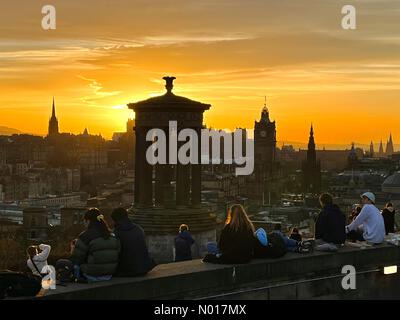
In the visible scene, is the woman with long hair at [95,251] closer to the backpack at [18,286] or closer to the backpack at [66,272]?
the backpack at [66,272]

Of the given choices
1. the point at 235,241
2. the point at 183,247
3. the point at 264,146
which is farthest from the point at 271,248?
the point at 264,146

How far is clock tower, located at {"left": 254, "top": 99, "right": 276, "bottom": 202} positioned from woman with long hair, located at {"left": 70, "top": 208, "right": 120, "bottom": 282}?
12082cm

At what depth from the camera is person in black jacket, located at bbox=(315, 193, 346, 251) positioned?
9.06 m

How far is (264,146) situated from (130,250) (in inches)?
5569

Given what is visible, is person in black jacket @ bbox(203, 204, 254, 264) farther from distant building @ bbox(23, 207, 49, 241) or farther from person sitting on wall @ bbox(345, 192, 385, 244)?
distant building @ bbox(23, 207, 49, 241)

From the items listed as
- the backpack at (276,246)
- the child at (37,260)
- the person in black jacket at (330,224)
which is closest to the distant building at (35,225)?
the person in black jacket at (330,224)

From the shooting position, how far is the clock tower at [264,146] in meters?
132

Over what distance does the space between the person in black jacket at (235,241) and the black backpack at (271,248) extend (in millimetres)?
284

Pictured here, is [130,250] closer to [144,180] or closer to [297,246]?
[297,246]

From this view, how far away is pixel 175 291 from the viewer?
724 centimetres

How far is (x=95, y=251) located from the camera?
280 inches
